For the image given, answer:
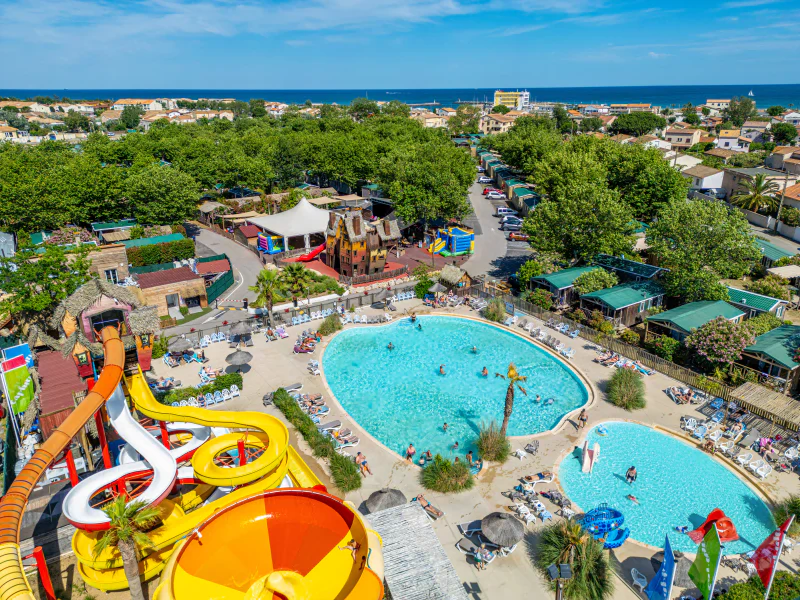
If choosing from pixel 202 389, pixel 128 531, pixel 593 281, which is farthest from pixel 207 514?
pixel 593 281

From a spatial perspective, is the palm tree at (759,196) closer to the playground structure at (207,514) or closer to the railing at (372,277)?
the railing at (372,277)

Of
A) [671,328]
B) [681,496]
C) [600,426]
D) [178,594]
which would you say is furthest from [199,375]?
[671,328]

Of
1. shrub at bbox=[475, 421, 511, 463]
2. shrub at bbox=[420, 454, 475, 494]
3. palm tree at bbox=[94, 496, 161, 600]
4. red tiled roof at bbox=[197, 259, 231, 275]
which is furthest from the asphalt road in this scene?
palm tree at bbox=[94, 496, 161, 600]

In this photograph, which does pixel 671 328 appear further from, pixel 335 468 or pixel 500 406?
pixel 335 468

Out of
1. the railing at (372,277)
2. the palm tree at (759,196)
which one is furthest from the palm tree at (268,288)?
the palm tree at (759,196)

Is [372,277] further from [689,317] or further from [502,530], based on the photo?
[502,530]
